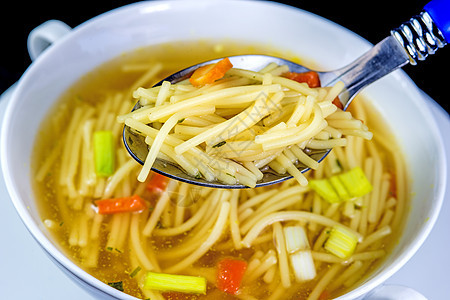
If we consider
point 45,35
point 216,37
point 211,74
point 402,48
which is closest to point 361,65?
point 402,48

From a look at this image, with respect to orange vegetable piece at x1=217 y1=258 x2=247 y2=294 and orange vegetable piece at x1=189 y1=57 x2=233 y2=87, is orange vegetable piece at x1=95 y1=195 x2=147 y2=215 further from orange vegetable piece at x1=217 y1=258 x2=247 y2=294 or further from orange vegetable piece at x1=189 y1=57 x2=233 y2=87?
orange vegetable piece at x1=189 y1=57 x2=233 y2=87

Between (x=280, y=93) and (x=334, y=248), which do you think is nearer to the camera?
(x=280, y=93)

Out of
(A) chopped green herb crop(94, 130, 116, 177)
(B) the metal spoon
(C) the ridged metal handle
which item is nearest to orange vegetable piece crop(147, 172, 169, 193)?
(A) chopped green herb crop(94, 130, 116, 177)

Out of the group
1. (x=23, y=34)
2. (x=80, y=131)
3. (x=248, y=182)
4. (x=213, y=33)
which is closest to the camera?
(x=248, y=182)

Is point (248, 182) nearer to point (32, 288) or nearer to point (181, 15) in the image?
point (32, 288)

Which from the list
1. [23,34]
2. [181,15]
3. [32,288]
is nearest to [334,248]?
[32,288]

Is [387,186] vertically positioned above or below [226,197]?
above

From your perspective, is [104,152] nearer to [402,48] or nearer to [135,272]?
[135,272]
